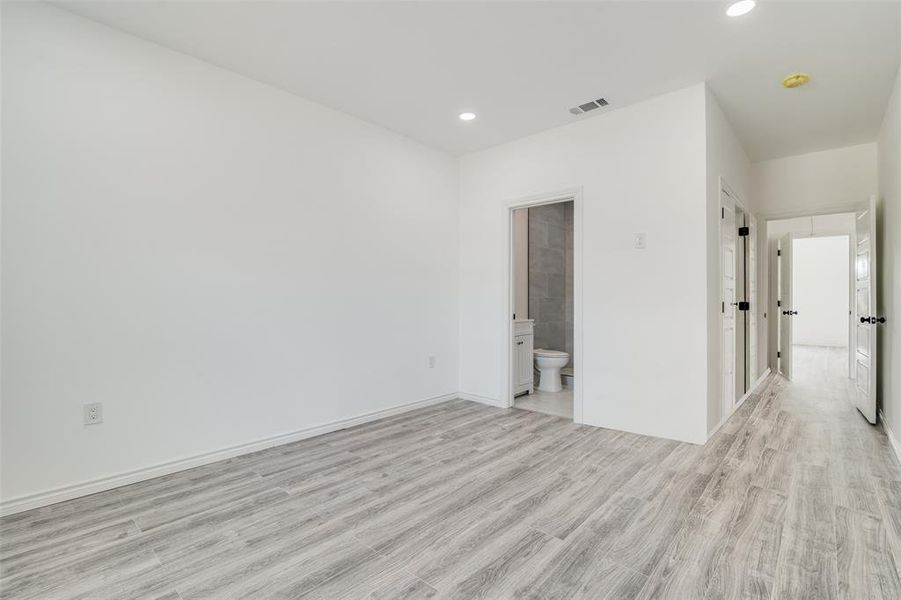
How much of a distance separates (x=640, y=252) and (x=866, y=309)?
2.26 m

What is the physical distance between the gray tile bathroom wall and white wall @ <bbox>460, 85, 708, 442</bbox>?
140 centimetres

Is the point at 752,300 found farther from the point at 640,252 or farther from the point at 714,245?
the point at 640,252

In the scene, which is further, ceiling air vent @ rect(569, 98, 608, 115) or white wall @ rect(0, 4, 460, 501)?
ceiling air vent @ rect(569, 98, 608, 115)

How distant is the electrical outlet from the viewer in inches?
90.8

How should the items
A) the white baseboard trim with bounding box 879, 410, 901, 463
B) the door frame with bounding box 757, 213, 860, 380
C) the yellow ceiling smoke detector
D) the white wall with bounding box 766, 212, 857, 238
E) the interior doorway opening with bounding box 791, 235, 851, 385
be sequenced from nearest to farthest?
the white baseboard trim with bounding box 879, 410, 901, 463 < the yellow ceiling smoke detector < the door frame with bounding box 757, 213, 860, 380 < the white wall with bounding box 766, 212, 857, 238 < the interior doorway opening with bounding box 791, 235, 851, 385

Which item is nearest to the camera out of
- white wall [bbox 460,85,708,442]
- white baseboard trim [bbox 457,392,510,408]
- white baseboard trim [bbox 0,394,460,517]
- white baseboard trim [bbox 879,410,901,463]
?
white baseboard trim [bbox 0,394,460,517]

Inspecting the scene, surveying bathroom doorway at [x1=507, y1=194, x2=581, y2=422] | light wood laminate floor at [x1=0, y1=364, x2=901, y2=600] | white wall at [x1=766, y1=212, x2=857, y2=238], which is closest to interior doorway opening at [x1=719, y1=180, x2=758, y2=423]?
light wood laminate floor at [x1=0, y1=364, x2=901, y2=600]

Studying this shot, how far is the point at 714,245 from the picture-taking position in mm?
3197

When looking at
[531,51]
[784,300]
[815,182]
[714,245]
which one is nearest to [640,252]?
[714,245]

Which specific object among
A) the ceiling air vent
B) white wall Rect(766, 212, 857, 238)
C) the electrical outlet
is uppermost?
the ceiling air vent

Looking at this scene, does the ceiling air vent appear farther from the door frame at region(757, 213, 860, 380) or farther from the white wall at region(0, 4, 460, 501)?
the door frame at region(757, 213, 860, 380)

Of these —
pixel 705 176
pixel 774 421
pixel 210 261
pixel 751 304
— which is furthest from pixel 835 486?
pixel 210 261

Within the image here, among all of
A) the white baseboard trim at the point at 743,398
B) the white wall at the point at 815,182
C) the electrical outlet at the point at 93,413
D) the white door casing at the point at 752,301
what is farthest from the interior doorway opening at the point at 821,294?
the electrical outlet at the point at 93,413

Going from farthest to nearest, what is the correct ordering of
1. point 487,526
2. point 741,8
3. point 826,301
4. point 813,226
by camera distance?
point 826,301 → point 813,226 → point 741,8 → point 487,526
